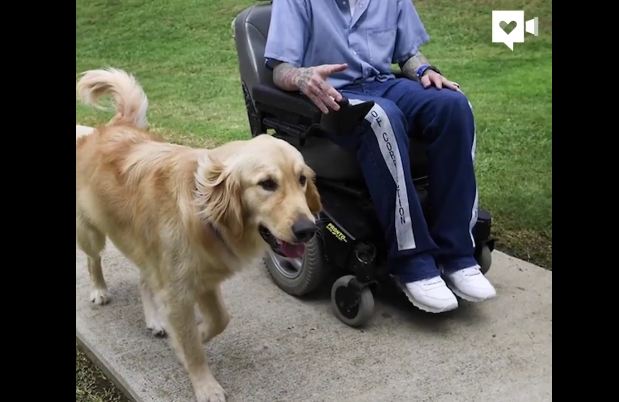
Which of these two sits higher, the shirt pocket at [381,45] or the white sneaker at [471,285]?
the shirt pocket at [381,45]

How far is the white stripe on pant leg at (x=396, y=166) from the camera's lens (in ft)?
6.51

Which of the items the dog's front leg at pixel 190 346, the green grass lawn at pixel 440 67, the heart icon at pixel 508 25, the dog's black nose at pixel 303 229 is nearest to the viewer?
the dog's black nose at pixel 303 229

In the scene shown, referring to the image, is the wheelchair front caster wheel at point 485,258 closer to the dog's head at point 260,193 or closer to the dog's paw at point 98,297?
the dog's head at point 260,193

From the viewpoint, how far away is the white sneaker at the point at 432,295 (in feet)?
6.81

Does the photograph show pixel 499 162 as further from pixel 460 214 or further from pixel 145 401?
pixel 145 401

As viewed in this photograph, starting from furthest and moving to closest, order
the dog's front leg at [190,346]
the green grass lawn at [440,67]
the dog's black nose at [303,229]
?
the green grass lawn at [440,67] → the dog's front leg at [190,346] → the dog's black nose at [303,229]

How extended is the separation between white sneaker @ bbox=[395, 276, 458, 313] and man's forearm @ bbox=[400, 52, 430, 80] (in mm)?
813

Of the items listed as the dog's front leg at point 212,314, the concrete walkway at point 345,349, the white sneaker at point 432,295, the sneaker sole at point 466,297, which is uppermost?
the dog's front leg at point 212,314

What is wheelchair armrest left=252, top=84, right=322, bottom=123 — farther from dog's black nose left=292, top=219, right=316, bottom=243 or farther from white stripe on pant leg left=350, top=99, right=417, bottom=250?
dog's black nose left=292, top=219, right=316, bottom=243

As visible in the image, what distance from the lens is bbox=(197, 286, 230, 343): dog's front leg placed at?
6.38 feet

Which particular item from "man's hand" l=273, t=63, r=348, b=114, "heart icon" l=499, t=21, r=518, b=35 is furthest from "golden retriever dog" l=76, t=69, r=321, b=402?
"heart icon" l=499, t=21, r=518, b=35

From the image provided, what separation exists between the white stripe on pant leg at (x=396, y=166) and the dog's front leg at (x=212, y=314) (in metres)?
0.64

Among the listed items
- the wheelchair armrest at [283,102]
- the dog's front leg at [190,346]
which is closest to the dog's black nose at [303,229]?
the dog's front leg at [190,346]

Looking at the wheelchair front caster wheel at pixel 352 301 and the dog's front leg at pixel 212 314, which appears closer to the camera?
the dog's front leg at pixel 212 314
